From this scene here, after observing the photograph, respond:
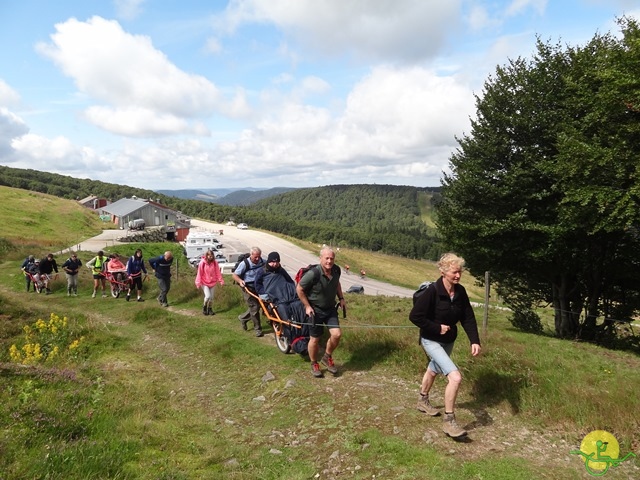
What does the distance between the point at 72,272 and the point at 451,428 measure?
17745 mm

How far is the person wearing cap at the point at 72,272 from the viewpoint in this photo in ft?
55.5

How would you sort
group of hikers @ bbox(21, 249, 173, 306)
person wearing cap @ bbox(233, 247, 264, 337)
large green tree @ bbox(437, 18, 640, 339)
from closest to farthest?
person wearing cap @ bbox(233, 247, 264, 337)
large green tree @ bbox(437, 18, 640, 339)
group of hikers @ bbox(21, 249, 173, 306)

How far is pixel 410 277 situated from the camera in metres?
80.2

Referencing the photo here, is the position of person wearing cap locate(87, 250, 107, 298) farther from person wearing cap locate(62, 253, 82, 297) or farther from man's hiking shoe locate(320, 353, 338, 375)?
man's hiking shoe locate(320, 353, 338, 375)

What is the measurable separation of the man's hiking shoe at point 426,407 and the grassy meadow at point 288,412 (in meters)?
0.09

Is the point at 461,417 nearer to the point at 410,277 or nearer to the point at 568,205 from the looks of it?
the point at 568,205

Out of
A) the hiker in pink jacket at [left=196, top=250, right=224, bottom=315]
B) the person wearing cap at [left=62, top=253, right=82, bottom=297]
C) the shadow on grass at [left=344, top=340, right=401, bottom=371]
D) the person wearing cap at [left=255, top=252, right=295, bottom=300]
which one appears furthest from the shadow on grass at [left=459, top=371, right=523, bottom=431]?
the person wearing cap at [left=62, top=253, right=82, bottom=297]

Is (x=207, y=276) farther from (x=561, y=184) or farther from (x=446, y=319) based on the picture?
(x=561, y=184)

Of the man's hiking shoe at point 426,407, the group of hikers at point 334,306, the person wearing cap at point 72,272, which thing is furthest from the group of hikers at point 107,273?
the man's hiking shoe at point 426,407

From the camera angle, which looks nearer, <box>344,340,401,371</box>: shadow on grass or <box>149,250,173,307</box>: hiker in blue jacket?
<box>344,340,401,371</box>: shadow on grass

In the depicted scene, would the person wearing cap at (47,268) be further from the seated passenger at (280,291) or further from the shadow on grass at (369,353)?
the shadow on grass at (369,353)

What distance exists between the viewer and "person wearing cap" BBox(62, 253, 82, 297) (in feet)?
55.5

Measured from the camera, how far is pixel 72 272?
1727cm

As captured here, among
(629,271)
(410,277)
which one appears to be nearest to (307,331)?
(629,271)
